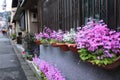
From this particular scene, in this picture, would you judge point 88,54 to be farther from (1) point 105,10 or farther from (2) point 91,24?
(1) point 105,10

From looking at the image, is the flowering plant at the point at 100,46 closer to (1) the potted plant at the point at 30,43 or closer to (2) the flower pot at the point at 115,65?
(2) the flower pot at the point at 115,65

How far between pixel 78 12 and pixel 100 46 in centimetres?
229

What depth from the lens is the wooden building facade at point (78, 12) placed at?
3.87 m

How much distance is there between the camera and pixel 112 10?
3.88 metres

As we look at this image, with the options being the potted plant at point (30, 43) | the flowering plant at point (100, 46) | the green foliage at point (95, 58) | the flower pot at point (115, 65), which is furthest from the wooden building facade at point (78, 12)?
the potted plant at point (30, 43)

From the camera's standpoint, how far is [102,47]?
127 inches

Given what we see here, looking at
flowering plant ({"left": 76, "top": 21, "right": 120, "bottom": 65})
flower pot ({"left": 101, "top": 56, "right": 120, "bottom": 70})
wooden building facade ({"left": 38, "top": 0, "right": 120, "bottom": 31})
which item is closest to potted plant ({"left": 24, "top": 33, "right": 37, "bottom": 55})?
wooden building facade ({"left": 38, "top": 0, "right": 120, "bottom": 31})

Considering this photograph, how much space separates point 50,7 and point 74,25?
111 inches

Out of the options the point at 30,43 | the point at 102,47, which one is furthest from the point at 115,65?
the point at 30,43

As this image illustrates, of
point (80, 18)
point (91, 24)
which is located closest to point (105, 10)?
point (91, 24)

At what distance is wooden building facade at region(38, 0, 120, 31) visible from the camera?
152 inches

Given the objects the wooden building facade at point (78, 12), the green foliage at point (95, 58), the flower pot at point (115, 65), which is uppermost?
the wooden building facade at point (78, 12)

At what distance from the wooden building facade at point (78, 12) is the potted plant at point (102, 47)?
42 centimetres

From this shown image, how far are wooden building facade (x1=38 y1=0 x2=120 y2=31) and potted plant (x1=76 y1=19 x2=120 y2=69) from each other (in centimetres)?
42
